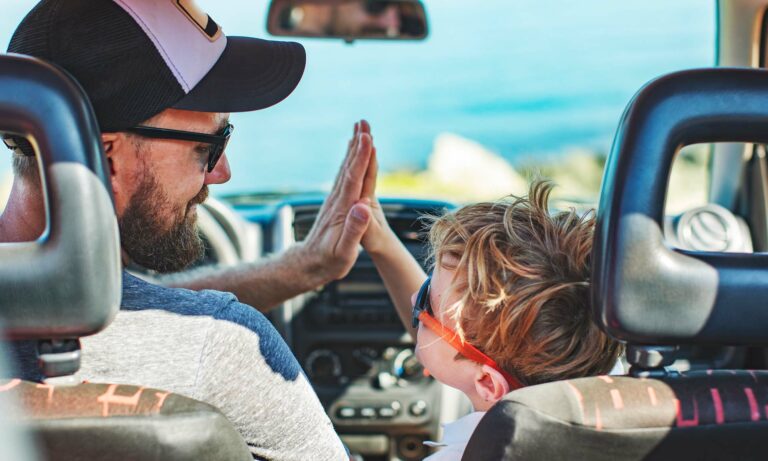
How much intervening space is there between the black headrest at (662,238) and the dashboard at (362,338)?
2.75 m

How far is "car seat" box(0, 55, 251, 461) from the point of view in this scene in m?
1.42

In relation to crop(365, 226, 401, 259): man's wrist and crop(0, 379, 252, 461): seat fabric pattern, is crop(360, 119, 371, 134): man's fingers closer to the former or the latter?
crop(365, 226, 401, 259): man's wrist

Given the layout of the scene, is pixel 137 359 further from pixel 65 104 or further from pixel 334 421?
pixel 334 421

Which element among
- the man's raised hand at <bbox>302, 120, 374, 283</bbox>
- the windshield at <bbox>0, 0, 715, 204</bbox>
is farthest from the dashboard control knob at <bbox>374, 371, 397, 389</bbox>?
the windshield at <bbox>0, 0, 715, 204</bbox>

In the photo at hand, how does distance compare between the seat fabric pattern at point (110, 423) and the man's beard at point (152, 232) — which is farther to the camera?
the man's beard at point (152, 232)

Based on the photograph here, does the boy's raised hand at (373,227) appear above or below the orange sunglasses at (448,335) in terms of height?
above

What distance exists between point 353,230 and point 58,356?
1.51 metres

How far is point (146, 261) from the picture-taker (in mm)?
2289

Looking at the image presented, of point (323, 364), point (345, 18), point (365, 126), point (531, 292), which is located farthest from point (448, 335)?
point (323, 364)

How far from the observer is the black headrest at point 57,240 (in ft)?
4.65

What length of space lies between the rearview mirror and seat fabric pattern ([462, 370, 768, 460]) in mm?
2588

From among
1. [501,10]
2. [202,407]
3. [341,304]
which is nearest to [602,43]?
[501,10]

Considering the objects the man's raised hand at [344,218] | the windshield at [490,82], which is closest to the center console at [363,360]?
the man's raised hand at [344,218]

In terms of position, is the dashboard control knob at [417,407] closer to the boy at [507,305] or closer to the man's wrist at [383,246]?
the man's wrist at [383,246]
